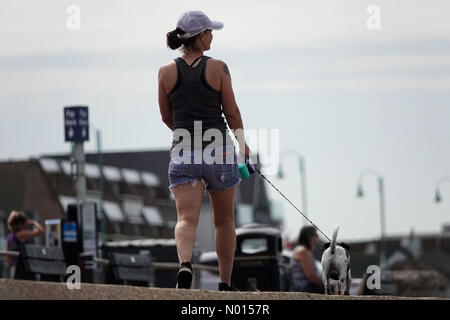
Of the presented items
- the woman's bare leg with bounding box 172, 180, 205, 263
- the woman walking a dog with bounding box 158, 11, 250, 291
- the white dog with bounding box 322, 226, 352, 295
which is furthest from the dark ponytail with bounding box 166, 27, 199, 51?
the white dog with bounding box 322, 226, 352, 295

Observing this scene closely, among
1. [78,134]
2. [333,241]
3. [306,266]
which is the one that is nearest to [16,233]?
[306,266]

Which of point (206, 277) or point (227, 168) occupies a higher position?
point (227, 168)

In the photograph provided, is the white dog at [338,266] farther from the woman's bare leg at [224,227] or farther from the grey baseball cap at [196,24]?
the grey baseball cap at [196,24]

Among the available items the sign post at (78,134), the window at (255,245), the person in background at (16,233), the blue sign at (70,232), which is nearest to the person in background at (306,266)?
the person in background at (16,233)

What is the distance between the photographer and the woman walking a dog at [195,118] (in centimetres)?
1100

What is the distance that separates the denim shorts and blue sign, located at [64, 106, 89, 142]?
64.2 ft

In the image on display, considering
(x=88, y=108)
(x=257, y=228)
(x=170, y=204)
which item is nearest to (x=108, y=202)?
(x=170, y=204)

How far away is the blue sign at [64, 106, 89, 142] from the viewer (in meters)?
30.9

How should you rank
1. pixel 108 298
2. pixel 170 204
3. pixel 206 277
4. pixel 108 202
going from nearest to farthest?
pixel 108 298
pixel 206 277
pixel 108 202
pixel 170 204

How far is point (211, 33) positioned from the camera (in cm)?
1114

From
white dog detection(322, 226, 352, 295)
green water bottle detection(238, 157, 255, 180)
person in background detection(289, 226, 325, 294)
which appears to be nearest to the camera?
green water bottle detection(238, 157, 255, 180)

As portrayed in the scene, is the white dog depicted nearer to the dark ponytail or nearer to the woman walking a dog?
the woman walking a dog
